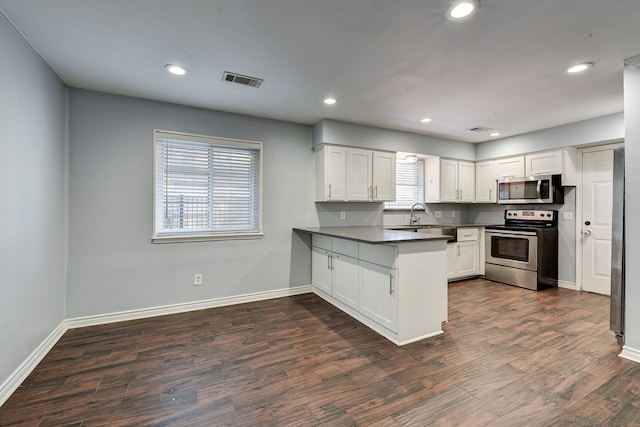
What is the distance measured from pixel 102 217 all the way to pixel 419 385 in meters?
3.43

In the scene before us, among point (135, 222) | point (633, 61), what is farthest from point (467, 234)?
point (135, 222)

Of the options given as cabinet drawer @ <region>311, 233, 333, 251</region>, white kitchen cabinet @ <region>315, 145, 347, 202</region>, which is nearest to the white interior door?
white kitchen cabinet @ <region>315, 145, 347, 202</region>

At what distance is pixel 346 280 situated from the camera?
11.2ft

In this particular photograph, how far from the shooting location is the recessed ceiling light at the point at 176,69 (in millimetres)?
2564

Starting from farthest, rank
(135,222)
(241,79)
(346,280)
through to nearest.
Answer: (346,280)
(135,222)
(241,79)

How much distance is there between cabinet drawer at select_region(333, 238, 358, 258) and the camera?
3246 mm

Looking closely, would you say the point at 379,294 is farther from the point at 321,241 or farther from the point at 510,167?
the point at 510,167

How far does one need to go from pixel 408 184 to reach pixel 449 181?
73 cm

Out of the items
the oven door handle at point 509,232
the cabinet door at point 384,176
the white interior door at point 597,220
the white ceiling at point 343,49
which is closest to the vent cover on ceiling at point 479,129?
the white ceiling at point 343,49

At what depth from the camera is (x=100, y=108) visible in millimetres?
3135

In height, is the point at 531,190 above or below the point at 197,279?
above

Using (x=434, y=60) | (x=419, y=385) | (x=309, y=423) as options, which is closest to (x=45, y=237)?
(x=309, y=423)

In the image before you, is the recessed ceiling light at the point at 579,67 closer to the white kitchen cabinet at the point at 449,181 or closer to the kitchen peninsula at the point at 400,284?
the kitchen peninsula at the point at 400,284

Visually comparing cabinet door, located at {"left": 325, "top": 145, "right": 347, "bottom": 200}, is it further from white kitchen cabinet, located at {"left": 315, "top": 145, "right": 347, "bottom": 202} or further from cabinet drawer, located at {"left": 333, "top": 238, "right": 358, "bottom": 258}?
cabinet drawer, located at {"left": 333, "top": 238, "right": 358, "bottom": 258}
